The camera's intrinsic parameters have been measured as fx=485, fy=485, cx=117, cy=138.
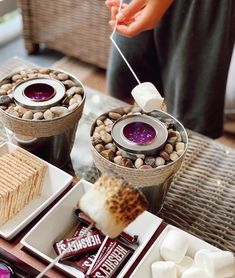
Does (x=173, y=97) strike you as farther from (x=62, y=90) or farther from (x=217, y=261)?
(x=217, y=261)

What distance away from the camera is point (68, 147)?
92cm

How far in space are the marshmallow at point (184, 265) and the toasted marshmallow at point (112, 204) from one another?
0.64 ft

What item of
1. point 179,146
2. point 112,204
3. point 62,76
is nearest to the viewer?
point 112,204

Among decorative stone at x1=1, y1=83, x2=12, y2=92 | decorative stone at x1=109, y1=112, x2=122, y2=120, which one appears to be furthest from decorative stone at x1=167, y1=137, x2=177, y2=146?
decorative stone at x1=1, y1=83, x2=12, y2=92

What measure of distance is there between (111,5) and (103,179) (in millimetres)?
500

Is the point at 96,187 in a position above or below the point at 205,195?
above

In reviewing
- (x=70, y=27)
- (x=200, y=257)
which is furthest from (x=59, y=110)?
(x=70, y=27)

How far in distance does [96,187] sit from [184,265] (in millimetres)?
245

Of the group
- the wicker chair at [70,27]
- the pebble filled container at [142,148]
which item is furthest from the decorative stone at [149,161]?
the wicker chair at [70,27]

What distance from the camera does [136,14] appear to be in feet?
3.16

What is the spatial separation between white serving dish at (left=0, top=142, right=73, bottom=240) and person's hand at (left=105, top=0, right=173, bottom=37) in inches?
12.1

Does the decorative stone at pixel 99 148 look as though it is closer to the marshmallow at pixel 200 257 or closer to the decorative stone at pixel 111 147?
the decorative stone at pixel 111 147

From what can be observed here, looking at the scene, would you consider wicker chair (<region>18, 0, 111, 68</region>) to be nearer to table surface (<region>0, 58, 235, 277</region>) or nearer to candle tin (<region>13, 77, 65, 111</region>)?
table surface (<region>0, 58, 235, 277</region>)

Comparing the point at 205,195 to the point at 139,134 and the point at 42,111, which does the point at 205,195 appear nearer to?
the point at 139,134
